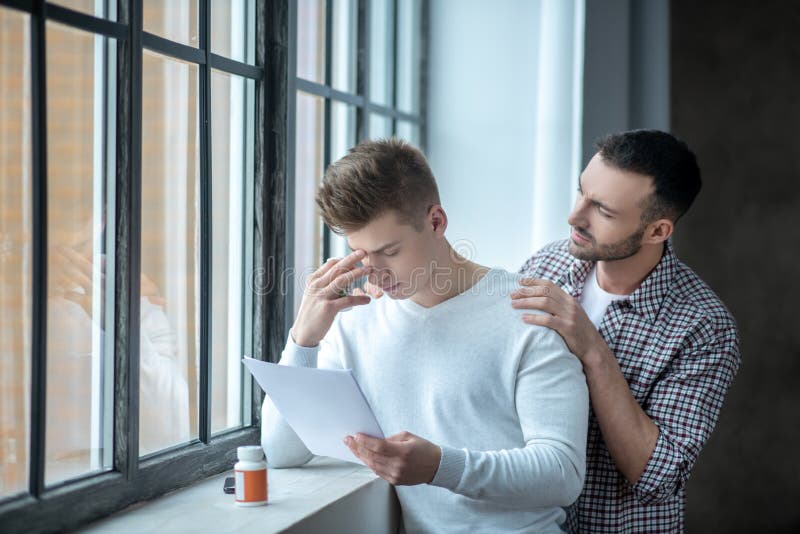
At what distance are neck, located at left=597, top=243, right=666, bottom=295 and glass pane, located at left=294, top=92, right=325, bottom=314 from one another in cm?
73

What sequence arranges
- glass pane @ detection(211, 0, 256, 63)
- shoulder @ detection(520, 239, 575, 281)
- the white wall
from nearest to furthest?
glass pane @ detection(211, 0, 256, 63), shoulder @ detection(520, 239, 575, 281), the white wall

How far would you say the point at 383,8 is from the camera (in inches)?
105

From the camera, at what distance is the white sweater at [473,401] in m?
1.40

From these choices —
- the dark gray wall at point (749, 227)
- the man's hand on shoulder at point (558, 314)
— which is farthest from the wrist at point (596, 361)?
the dark gray wall at point (749, 227)

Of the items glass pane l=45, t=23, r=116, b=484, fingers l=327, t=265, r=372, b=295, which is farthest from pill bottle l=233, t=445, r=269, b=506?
fingers l=327, t=265, r=372, b=295

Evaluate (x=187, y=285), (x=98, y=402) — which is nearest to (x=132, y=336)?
(x=98, y=402)

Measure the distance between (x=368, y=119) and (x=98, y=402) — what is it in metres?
1.27

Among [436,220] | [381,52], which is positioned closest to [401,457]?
[436,220]

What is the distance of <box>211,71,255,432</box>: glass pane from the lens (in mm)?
1731

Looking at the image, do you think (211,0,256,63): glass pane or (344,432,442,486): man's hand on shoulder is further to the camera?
(211,0,256,63): glass pane

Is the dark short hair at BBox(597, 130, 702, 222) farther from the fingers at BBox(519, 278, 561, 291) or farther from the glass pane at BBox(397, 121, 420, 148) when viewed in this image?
the glass pane at BBox(397, 121, 420, 148)

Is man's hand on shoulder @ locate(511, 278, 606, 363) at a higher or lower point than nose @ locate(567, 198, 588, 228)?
lower

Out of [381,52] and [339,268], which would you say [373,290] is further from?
[381,52]

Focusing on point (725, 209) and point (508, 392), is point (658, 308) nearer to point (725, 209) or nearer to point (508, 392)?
point (508, 392)
